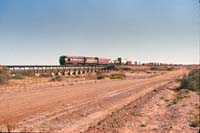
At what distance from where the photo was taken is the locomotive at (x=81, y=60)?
97.6 meters

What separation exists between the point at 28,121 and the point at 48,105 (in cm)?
705

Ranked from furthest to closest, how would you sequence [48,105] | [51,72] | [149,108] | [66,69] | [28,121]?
1. [66,69]
2. [51,72]
3. [48,105]
4. [149,108]
5. [28,121]

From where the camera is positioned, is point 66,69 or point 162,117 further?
point 66,69

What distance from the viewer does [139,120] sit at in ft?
59.8

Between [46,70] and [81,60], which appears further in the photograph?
[81,60]

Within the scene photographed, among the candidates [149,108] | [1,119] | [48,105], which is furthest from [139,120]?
[48,105]

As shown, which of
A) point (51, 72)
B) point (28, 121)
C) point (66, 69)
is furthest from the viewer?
point (66, 69)

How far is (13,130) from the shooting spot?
15.1 metres

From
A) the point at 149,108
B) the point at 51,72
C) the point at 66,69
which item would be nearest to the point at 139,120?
the point at 149,108

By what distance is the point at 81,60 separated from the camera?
107812mm

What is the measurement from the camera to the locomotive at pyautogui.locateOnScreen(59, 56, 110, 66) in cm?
9761

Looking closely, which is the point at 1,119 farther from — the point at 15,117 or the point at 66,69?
the point at 66,69

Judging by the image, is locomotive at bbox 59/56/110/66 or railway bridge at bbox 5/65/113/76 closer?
railway bridge at bbox 5/65/113/76

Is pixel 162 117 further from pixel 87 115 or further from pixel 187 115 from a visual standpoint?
pixel 87 115
